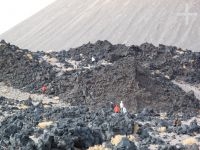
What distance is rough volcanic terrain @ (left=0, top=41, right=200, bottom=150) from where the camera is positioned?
17.6 m

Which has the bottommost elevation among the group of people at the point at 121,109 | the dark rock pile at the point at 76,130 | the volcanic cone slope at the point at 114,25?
the group of people at the point at 121,109

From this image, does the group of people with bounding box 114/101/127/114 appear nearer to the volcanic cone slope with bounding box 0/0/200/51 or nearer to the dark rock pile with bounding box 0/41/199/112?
the dark rock pile with bounding box 0/41/199/112

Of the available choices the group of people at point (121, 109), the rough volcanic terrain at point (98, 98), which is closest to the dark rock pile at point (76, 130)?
the rough volcanic terrain at point (98, 98)

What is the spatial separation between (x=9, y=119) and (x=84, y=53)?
2717 cm

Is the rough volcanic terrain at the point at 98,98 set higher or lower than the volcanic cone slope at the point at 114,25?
lower

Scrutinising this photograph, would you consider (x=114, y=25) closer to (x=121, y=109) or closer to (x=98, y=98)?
(x=98, y=98)

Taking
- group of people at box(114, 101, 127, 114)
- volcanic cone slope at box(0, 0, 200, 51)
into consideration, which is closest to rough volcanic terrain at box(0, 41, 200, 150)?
group of people at box(114, 101, 127, 114)

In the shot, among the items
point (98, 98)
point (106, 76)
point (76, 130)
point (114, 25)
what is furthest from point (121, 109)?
point (114, 25)

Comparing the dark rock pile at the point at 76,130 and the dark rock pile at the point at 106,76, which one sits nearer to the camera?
the dark rock pile at the point at 76,130

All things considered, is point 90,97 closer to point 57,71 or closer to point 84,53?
point 57,71

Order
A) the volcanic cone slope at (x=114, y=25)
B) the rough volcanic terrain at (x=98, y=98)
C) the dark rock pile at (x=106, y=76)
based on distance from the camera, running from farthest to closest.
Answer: the volcanic cone slope at (x=114, y=25), the dark rock pile at (x=106, y=76), the rough volcanic terrain at (x=98, y=98)

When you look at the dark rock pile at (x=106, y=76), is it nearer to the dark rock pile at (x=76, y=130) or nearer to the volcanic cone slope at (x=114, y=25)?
the dark rock pile at (x=76, y=130)

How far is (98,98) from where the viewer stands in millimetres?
32562

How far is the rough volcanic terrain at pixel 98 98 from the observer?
17609 millimetres
